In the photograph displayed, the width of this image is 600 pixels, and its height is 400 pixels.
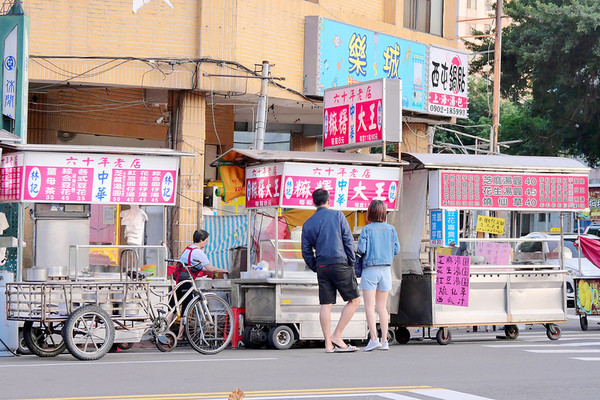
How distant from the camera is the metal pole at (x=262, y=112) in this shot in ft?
62.2

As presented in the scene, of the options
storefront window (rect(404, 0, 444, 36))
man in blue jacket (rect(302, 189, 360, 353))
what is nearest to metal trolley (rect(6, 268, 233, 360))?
man in blue jacket (rect(302, 189, 360, 353))

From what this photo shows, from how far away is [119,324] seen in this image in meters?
12.4

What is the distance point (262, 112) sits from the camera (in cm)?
1922

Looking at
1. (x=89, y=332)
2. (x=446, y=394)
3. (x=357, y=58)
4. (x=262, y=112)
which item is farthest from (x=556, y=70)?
(x=446, y=394)

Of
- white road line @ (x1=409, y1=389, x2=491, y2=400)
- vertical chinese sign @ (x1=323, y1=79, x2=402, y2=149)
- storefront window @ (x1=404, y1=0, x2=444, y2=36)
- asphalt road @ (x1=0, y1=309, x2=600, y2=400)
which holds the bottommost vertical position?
asphalt road @ (x1=0, y1=309, x2=600, y2=400)

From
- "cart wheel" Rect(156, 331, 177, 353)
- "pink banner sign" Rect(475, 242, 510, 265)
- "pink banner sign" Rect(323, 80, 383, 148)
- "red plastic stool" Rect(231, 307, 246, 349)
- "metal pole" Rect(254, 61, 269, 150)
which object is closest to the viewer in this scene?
"cart wheel" Rect(156, 331, 177, 353)

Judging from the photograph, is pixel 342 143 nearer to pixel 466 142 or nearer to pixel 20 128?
pixel 20 128

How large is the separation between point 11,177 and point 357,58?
33.6 feet

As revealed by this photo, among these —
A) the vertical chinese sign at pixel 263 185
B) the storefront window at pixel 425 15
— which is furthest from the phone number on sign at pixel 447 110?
the vertical chinese sign at pixel 263 185

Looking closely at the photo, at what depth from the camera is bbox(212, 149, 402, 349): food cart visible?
545 inches

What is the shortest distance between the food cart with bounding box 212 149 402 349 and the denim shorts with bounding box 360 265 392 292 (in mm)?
1359

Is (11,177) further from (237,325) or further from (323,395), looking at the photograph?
(323,395)

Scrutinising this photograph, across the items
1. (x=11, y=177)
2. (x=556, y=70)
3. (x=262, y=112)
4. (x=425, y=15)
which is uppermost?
(x=425, y=15)

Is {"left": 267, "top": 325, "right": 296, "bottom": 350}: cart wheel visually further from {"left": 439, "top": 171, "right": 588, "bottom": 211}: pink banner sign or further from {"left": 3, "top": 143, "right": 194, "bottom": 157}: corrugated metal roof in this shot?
{"left": 3, "top": 143, "right": 194, "bottom": 157}: corrugated metal roof
